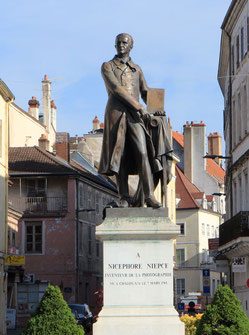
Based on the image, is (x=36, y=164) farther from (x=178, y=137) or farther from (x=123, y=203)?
(x=123, y=203)

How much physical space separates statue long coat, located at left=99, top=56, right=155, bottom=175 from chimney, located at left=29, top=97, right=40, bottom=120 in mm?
57962

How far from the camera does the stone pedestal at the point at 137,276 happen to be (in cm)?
1287

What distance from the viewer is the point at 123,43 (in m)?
14.2

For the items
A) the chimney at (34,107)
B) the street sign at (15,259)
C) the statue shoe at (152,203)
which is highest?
the chimney at (34,107)

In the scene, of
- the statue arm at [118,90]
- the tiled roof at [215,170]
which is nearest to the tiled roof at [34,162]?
the tiled roof at [215,170]

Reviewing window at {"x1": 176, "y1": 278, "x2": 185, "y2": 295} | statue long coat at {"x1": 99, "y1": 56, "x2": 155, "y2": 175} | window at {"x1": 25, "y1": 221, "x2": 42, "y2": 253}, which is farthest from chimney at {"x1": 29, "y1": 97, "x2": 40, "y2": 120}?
statue long coat at {"x1": 99, "y1": 56, "x2": 155, "y2": 175}

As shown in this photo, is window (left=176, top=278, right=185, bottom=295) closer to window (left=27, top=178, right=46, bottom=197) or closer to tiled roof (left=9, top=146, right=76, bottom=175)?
tiled roof (left=9, top=146, right=76, bottom=175)

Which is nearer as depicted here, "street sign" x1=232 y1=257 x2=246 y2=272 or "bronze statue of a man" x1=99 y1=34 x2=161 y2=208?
"bronze statue of a man" x1=99 y1=34 x2=161 y2=208

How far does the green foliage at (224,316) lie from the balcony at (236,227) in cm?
2234

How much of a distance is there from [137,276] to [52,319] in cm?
213

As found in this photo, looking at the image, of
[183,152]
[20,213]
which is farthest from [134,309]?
[183,152]

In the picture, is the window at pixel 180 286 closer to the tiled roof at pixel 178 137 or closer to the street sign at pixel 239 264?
the tiled roof at pixel 178 137

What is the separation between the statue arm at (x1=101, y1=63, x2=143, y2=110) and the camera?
13859 millimetres

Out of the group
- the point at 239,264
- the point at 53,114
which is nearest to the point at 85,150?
the point at 53,114
